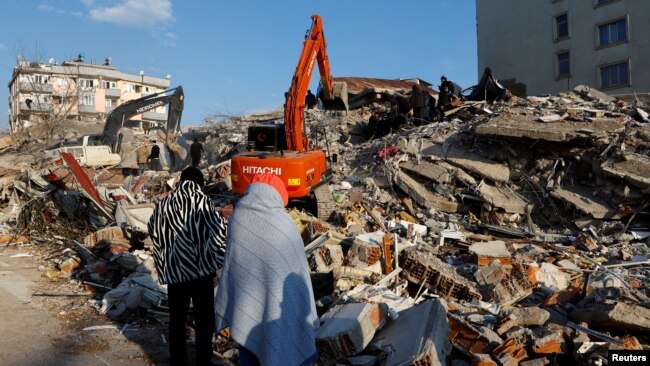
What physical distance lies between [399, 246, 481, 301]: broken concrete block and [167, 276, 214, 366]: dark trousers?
268 cm

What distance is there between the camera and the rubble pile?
4.02 meters

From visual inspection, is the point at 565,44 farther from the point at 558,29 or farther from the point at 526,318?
the point at 526,318

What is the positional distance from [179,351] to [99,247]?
158 inches

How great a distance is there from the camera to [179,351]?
155 inches

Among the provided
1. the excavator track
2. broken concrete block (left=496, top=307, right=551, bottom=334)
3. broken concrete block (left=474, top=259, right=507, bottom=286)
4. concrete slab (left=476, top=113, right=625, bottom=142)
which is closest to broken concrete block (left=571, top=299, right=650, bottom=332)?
broken concrete block (left=496, top=307, right=551, bottom=334)

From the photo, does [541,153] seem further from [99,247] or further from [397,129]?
[99,247]

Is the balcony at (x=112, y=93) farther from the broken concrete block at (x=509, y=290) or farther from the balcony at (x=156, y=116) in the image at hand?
the broken concrete block at (x=509, y=290)

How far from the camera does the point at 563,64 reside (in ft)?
94.5

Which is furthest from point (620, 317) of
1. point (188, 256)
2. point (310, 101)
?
point (310, 101)

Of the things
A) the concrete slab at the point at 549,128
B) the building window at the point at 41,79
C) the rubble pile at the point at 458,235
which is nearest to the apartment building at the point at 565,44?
the rubble pile at the point at 458,235

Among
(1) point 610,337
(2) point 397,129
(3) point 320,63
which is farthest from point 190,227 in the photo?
(2) point 397,129

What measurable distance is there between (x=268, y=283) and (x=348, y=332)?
1.05 metres

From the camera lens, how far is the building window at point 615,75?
26.1m

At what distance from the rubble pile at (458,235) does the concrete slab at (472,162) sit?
0.14ft
